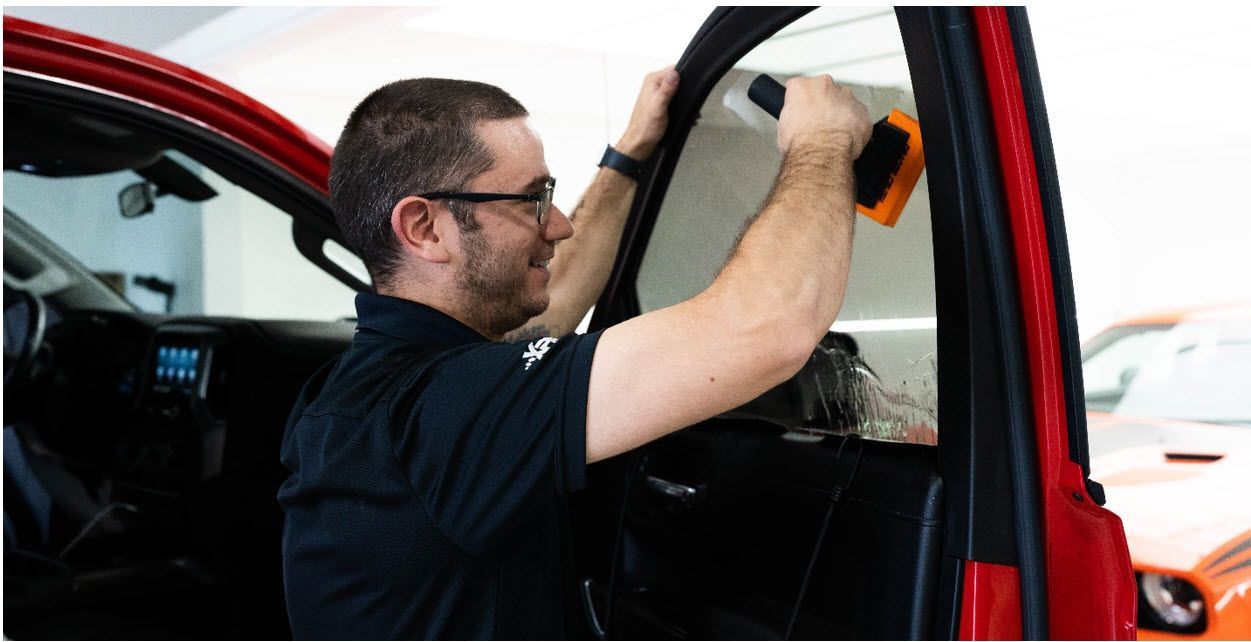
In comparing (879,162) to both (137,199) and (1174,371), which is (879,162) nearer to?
(1174,371)

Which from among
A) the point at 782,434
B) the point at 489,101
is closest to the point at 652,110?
the point at 489,101

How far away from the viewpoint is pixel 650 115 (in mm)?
1629

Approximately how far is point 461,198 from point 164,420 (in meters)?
1.71

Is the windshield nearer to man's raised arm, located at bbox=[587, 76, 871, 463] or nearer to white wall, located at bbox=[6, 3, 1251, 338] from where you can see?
white wall, located at bbox=[6, 3, 1251, 338]

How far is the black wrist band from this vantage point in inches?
66.9

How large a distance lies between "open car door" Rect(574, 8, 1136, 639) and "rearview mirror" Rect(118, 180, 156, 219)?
5.90ft

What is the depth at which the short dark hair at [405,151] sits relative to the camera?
4.43ft

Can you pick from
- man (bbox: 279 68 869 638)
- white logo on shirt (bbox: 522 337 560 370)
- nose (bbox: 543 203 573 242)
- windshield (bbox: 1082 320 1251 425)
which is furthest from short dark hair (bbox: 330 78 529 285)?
windshield (bbox: 1082 320 1251 425)

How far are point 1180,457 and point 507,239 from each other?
5.59ft

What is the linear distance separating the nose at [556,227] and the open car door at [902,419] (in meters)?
0.24

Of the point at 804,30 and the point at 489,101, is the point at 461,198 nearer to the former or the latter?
the point at 489,101

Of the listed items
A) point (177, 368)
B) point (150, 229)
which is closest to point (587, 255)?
point (177, 368)

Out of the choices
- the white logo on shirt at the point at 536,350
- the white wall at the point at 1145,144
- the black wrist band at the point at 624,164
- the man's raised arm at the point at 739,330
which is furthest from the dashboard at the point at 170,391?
the man's raised arm at the point at 739,330

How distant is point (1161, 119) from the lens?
1.63m
